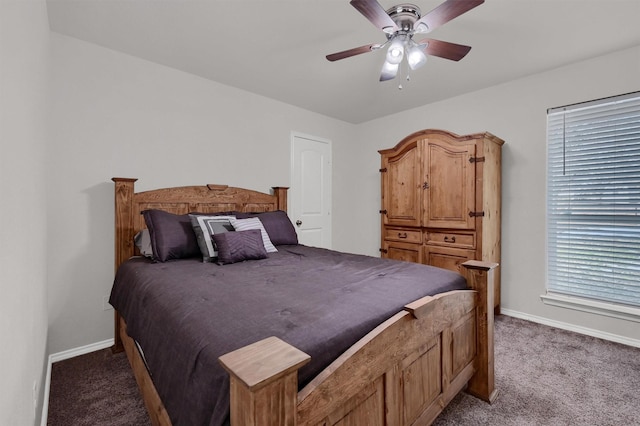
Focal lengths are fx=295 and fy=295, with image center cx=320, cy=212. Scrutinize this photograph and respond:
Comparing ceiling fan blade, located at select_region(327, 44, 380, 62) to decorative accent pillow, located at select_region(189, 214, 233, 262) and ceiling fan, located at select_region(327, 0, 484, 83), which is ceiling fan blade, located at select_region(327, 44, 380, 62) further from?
decorative accent pillow, located at select_region(189, 214, 233, 262)

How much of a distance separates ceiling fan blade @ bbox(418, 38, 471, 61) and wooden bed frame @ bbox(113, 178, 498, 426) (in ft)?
4.57

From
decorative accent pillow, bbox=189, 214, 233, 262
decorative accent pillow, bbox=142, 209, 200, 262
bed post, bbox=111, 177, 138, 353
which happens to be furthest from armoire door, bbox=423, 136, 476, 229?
bed post, bbox=111, 177, 138, 353

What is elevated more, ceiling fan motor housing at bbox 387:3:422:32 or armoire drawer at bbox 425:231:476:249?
ceiling fan motor housing at bbox 387:3:422:32

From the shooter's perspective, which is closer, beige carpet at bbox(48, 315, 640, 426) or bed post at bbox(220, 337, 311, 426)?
bed post at bbox(220, 337, 311, 426)

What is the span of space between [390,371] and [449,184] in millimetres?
2407

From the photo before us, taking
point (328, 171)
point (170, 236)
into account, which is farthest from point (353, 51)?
point (328, 171)

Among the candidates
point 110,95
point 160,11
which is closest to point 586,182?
point 160,11

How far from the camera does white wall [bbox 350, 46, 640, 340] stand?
2619 mm

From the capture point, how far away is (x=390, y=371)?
3.80 feet

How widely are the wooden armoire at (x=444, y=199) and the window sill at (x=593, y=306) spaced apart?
1.55 ft

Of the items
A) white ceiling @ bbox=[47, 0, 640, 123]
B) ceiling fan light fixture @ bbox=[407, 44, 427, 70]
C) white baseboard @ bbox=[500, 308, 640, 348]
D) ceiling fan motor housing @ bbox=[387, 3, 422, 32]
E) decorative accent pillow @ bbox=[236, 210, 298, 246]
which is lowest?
white baseboard @ bbox=[500, 308, 640, 348]

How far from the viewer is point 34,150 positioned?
1442 mm

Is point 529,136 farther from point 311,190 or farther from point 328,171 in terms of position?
point 311,190

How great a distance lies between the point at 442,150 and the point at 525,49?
106cm
